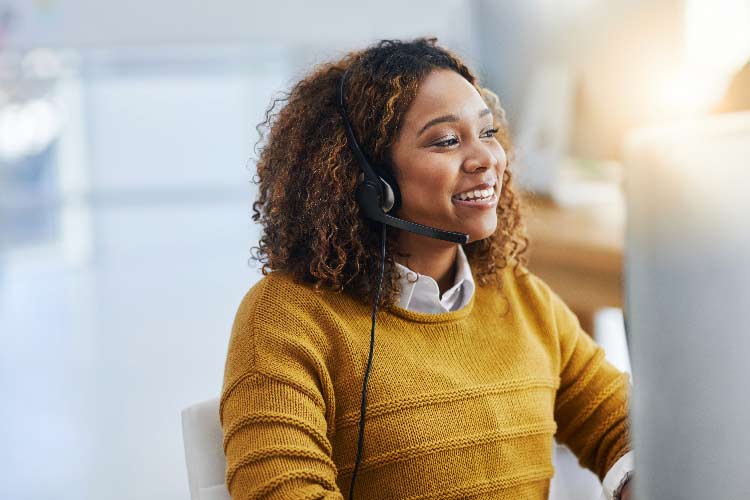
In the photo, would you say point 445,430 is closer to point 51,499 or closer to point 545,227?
point 545,227

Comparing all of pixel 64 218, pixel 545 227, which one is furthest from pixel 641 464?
pixel 64 218

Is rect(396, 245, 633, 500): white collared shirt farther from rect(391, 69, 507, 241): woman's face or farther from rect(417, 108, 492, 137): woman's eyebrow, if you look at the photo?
rect(417, 108, 492, 137): woman's eyebrow

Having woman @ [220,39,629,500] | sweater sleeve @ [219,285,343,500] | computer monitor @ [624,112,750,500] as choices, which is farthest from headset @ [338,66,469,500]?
computer monitor @ [624,112,750,500]

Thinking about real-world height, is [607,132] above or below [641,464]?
above

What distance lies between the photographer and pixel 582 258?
6.52 feet

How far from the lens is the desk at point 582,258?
1.94m

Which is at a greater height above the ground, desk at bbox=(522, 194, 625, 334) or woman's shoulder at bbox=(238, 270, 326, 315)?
desk at bbox=(522, 194, 625, 334)

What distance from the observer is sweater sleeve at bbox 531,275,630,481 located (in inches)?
46.1

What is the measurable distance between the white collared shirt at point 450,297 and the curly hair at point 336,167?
0.02 metres

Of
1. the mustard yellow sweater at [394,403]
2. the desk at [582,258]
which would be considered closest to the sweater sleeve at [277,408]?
the mustard yellow sweater at [394,403]

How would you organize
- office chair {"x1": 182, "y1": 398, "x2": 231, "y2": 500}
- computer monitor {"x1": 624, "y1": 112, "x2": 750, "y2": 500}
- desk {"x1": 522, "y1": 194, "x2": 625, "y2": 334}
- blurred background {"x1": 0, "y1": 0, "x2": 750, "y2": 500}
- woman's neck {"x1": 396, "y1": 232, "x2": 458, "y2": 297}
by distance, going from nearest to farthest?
computer monitor {"x1": 624, "y1": 112, "x2": 750, "y2": 500}, office chair {"x1": 182, "y1": 398, "x2": 231, "y2": 500}, woman's neck {"x1": 396, "y1": 232, "x2": 458, "y2": 297}, desk {"x1": 522, "y1": 194, "x2": 625, "y2": 334}, blurred background {"x1": 0, "y1": 0, "x2": 750, "y2": 500}

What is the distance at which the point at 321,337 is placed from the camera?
103 cm

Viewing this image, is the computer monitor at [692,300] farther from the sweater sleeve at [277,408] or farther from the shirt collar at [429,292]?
the shirt collar at [429,292]

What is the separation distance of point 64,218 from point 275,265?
6.61 m
